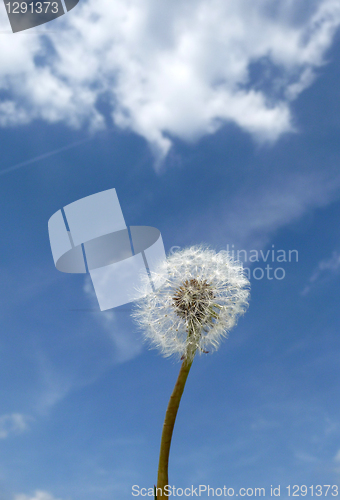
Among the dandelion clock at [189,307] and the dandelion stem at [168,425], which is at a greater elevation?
the dandelion clock at [189,307]

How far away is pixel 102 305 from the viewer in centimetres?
1695

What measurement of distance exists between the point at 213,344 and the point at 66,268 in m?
9.79

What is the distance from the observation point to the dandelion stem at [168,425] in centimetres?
988

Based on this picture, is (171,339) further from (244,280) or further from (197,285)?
(244,280)

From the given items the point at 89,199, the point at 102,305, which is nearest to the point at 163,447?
the point at 102,305

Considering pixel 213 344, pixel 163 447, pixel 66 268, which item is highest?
pixel 66 268

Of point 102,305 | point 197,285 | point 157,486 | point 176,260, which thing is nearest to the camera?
point 157,486

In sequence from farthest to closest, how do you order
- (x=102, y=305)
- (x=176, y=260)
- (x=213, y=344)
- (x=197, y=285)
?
1. (x=102, y=305)
2. (x=176, y=260)
3. (x=197, y=285)
4. (x=213, y=344)

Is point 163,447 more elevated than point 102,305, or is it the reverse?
point 102,305

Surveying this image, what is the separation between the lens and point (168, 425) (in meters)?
10.3

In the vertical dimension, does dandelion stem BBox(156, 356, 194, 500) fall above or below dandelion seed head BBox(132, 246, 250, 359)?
below

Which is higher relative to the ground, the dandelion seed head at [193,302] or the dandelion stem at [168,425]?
the dandelion seed head at [193,302]

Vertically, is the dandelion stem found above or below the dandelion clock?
below

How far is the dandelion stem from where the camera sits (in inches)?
389
